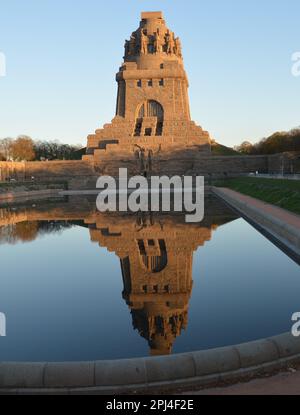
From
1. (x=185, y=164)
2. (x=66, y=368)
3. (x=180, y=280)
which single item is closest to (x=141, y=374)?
(x=66, y=368)

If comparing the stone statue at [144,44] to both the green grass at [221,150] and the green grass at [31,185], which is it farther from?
the green grass at [31,185]

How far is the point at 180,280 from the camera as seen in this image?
10656 millimetres

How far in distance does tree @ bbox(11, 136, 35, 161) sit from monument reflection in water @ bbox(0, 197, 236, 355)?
61.9 m

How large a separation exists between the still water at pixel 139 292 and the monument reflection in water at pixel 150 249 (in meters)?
0.03

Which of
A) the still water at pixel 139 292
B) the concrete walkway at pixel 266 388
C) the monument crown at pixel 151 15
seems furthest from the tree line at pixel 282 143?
the concrete walkway at pixel 266 388

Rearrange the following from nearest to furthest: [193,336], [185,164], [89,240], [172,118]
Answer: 1. [193,336]
2. [89,240]
3. [185,164]
4. [172,118]

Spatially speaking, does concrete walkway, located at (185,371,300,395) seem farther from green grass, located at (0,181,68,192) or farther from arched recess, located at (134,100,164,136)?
arched recess, located at (134,100,164,136)

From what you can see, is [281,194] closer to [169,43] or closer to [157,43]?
[157,43]

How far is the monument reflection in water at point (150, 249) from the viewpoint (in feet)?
26.3

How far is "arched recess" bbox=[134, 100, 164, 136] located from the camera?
218 feet

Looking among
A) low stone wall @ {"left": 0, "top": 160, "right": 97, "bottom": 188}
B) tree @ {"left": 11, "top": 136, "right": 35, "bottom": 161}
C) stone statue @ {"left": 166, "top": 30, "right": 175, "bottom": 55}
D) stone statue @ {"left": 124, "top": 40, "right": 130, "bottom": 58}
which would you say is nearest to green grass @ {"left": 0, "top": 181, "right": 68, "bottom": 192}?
low stone wall @ {"left": 0, "top": 160, "right": 97, "bottom": 188}

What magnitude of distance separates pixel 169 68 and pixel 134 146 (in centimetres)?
1468

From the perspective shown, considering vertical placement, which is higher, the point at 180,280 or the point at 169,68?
the point at 169,68
